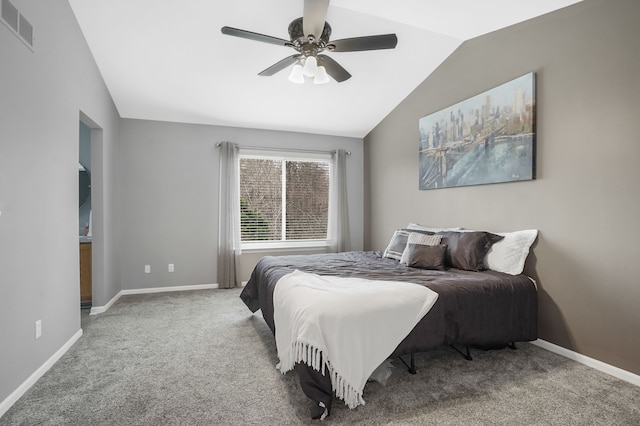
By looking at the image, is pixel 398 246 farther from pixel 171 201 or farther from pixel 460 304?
pixel 171 201

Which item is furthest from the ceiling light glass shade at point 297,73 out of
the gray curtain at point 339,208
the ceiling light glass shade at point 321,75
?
the gray curtain at point 339,208

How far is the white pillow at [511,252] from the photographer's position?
2.78 metres

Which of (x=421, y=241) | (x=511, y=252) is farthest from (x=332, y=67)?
(x=511, y=252)

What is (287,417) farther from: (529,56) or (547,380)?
(529,56)

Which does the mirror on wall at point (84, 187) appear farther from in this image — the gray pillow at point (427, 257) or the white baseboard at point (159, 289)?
the gray pillow at point (427, 257)

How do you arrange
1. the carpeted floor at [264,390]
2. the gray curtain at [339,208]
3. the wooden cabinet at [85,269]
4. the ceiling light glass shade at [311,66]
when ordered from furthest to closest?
the gray curtain at [339,208], the wooden cabinet at [85,269], the ceiling light glass shade at [311,66], the carpeted floor at [264,390]

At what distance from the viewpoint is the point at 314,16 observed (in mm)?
Answer: 2268

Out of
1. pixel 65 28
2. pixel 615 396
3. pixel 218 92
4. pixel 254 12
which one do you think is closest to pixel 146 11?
pixel 65 28

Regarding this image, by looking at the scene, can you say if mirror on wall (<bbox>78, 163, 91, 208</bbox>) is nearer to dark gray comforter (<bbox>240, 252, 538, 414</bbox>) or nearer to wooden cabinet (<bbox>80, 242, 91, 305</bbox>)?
wooden cabinet (<bbox>80, 242, 91, 305</bbox>)

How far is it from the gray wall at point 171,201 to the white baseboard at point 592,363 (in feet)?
12.4

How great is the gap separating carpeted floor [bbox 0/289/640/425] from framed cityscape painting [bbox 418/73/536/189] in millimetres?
1643

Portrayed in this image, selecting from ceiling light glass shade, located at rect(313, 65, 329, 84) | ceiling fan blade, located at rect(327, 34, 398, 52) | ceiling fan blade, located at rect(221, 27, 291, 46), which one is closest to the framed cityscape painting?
ceiling fan blade, located at rect(327, 34, 398, 52)

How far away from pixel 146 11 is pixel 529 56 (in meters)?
3.47

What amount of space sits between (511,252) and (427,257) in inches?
28.0
